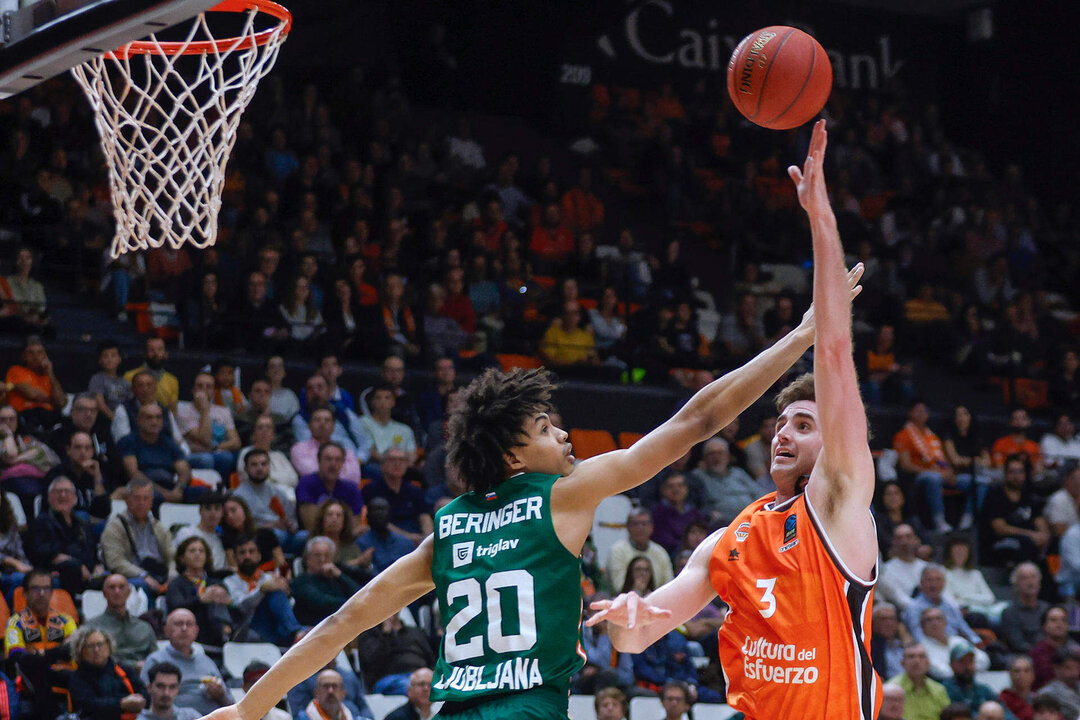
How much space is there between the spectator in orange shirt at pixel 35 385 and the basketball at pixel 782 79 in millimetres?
6503

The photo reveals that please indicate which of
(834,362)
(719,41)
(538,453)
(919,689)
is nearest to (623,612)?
(538,453)

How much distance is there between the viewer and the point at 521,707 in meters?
3.87

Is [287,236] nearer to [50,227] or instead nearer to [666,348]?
[50,227]

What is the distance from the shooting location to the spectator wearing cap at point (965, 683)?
34.6ft

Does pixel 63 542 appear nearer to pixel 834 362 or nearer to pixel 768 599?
pixel 768 599

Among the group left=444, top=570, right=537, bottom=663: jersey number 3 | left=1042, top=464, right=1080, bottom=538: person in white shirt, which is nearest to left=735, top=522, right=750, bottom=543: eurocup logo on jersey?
left=444, top=570, right=537, bottom=663: jersey number 3

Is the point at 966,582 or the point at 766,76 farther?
the point at 966,582

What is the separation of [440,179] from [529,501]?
11385 millimetres

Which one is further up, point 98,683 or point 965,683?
point 98,683

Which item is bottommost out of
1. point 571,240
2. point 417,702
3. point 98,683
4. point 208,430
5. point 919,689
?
point 919,689

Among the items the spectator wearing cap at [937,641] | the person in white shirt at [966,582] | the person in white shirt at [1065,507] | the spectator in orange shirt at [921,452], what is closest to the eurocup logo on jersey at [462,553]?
the spectator wearing cap at [937,641]

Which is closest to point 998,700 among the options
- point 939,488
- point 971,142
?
point 939,488

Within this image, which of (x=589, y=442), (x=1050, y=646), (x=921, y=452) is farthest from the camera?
(x=921, y=452)

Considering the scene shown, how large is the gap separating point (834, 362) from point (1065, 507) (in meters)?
9.82
